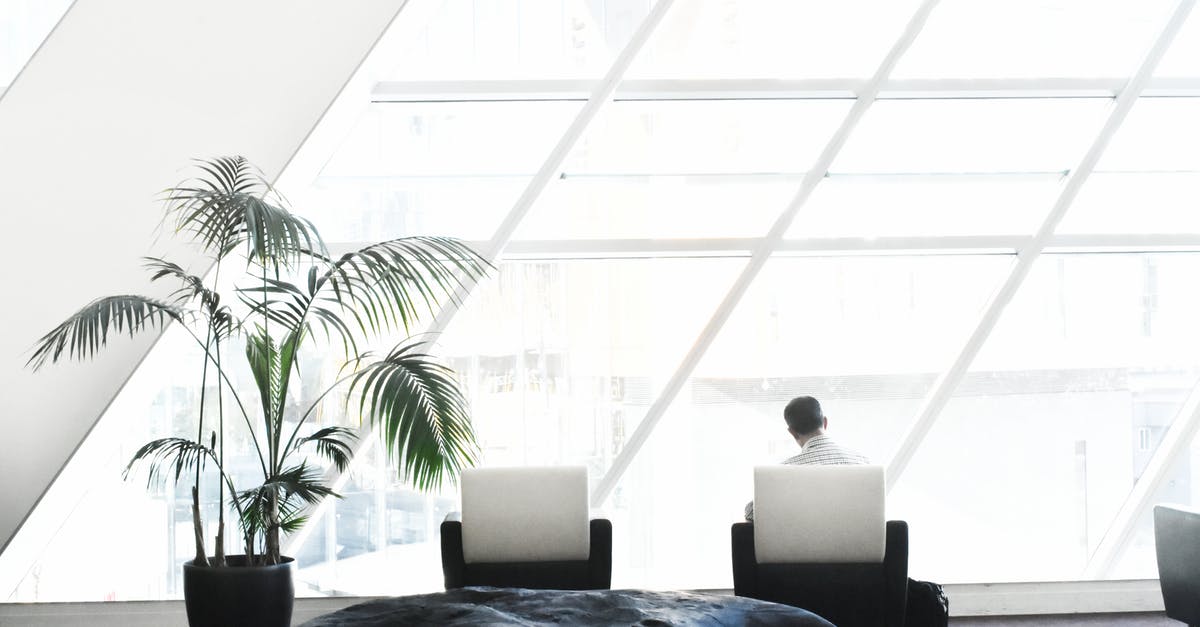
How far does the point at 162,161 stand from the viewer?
5.29 m

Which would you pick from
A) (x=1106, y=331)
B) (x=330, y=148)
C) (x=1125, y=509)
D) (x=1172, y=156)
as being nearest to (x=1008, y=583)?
(x=1125, y=509)

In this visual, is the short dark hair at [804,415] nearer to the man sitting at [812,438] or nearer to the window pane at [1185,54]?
the man sitting at [812,438]

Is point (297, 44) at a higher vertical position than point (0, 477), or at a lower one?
higher

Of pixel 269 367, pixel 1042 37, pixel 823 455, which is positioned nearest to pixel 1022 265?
pixel 1042 37

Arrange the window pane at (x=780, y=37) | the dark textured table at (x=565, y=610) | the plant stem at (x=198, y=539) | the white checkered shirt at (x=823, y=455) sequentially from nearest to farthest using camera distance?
the dark textured table at (x=565, y=610) → the plant stem at (x=198, y=539) → the white checkered shirt at (x=823, y=455) → the window pane at (x=780, y=37)

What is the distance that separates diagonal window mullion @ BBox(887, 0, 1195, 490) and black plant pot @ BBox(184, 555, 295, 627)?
132 inches

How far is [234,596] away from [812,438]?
2535 millimetres

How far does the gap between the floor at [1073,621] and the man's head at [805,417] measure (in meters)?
1.55

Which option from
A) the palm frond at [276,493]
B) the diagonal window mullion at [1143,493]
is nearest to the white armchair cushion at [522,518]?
the palm frond at [276,493]

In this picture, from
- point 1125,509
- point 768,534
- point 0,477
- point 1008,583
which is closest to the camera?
point 768,534

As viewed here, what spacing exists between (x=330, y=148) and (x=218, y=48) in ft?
2.71

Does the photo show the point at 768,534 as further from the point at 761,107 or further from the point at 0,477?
the point at 0,477

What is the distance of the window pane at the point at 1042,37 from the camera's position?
619 centimetres

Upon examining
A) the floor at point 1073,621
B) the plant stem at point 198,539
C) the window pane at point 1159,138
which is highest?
the window pane at point 1159,138
